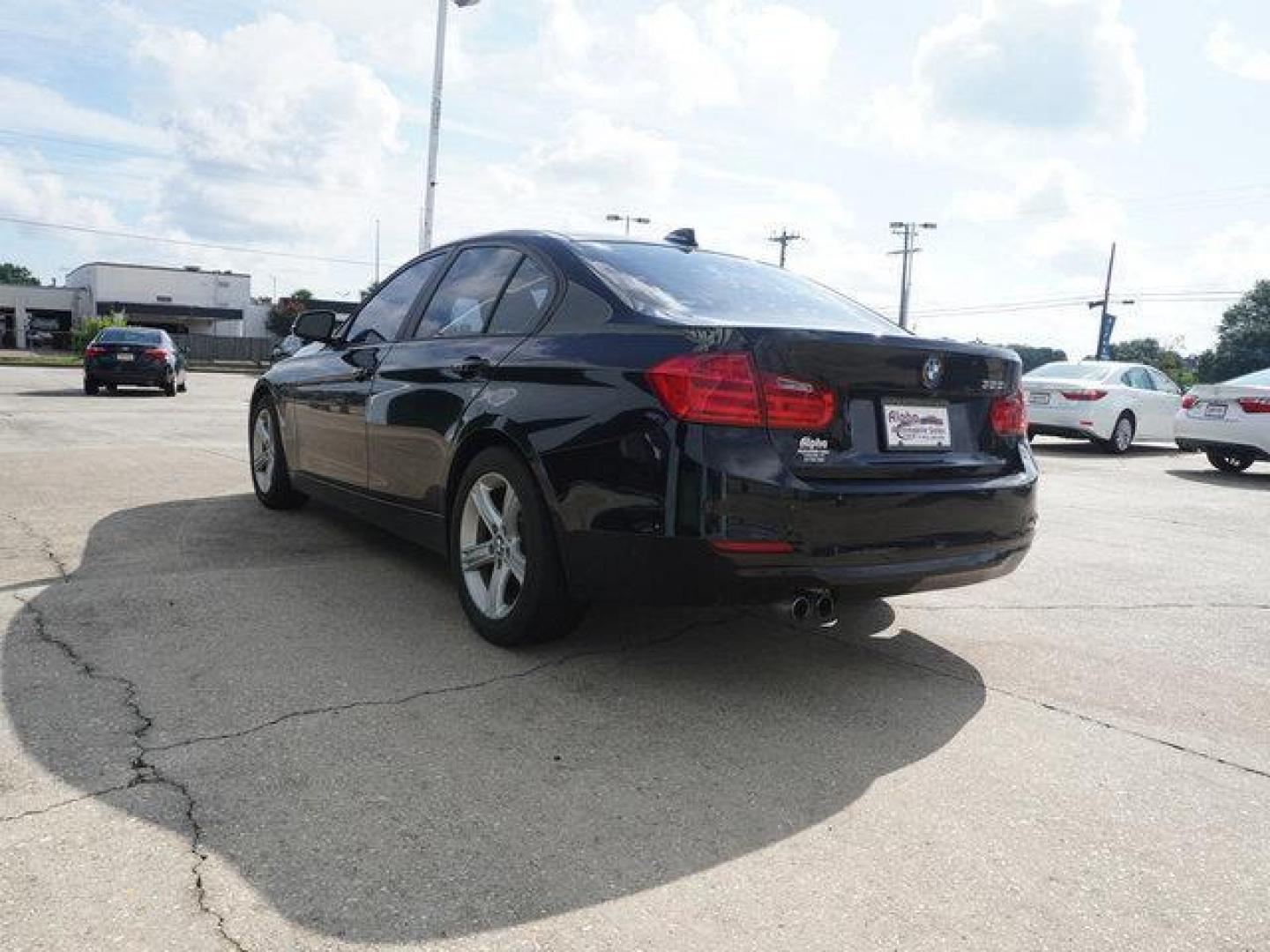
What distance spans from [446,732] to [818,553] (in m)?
1.21

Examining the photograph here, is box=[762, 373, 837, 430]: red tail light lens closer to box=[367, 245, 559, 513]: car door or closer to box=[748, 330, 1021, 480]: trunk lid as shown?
box=[748, 330, 1021, 480]: trunk lid

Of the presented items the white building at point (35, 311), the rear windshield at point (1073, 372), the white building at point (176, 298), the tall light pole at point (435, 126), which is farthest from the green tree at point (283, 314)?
the rear windshield at point (1073, 372)

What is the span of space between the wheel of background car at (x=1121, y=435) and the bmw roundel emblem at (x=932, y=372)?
1201 cm

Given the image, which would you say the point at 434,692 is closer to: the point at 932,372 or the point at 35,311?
the point at 932,372

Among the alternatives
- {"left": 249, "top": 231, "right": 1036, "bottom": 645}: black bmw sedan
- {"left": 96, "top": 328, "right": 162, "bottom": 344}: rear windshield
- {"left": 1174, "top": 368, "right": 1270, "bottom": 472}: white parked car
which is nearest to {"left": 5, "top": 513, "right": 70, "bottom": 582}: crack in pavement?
{"left": 249, "top": 231, "right": 1036, "bottom": 645}: black bmw sedan

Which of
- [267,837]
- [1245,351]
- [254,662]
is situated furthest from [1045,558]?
[1245,351]

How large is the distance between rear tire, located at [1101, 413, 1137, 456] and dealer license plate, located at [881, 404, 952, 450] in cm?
1197

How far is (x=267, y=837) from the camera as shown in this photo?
2.23 meters

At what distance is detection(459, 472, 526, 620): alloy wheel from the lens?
3564 millimetres

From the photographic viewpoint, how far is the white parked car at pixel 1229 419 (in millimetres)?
10828

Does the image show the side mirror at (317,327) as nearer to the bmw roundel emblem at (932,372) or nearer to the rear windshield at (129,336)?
the bmw roundel emblem at (932,372)

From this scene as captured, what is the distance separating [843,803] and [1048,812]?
53 cm

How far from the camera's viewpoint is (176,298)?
73.8 metres

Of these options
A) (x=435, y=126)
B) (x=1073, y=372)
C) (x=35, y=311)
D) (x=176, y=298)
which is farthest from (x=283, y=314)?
(x=1073, y=372)
